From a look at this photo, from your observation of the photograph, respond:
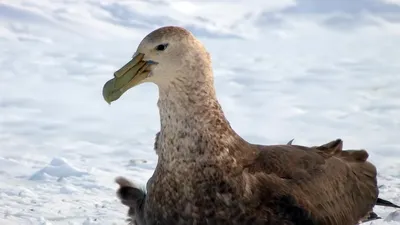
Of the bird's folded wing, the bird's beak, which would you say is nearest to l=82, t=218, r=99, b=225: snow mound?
the bird's folded wing

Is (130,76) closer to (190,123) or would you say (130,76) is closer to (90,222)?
(190,123)

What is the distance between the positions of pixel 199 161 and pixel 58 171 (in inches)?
117

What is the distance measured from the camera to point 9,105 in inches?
380

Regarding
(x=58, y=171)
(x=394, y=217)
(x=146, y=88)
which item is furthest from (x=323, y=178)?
(x=146, y=88)

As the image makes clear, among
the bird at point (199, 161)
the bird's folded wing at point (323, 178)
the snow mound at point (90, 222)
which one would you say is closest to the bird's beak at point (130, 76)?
the bird at point (199, 161)

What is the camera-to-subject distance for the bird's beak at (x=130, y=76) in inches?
167

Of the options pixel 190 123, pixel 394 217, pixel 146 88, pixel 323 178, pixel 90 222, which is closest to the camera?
pixel 190 123

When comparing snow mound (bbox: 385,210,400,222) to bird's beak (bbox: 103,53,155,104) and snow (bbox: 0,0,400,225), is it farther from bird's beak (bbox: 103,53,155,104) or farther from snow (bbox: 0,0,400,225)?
bird's beak (bbox: 103,53,155,104)

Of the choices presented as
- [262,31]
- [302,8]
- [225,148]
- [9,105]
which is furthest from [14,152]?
[302,8]

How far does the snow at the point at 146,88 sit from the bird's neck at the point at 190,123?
3.34 ft

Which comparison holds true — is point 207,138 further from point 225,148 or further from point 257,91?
point 257,91

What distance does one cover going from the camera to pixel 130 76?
167 inches

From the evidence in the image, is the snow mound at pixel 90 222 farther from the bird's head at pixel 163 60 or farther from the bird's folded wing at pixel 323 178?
the bird's head at pixel 163 60

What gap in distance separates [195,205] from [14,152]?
4025 mm
